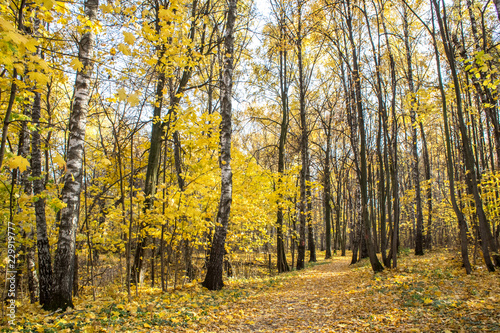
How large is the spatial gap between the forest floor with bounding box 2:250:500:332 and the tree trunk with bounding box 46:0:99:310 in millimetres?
371

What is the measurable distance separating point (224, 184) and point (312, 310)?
333 cm

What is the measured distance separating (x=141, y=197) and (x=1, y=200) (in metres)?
4.11

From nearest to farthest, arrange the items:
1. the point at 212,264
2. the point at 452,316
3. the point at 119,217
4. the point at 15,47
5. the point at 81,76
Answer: the point at 15,47 < the point at 452,316 < the point at 81,76 < the point at 119,217 < the point at 212,264

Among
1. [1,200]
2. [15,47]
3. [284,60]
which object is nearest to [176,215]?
[15,47]

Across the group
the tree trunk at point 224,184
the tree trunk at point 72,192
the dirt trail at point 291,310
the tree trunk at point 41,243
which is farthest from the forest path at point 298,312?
the tree trunk at point 41,243

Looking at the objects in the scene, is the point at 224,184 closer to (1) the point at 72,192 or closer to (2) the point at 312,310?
(1) the point at 72,192

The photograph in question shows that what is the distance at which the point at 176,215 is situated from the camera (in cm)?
555

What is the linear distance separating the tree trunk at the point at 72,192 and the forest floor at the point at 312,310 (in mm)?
371

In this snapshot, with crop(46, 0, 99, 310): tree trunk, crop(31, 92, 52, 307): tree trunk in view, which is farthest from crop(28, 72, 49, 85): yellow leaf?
crop(31, 92, 52, 307): tree trunk

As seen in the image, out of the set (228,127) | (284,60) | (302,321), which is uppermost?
(284,60)

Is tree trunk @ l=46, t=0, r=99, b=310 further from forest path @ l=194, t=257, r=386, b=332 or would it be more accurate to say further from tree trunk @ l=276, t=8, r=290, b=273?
tree trunk @ l=276, t=8, r=290, b=273

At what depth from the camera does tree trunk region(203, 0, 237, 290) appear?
647 cm

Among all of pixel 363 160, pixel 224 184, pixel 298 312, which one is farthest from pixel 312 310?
pixel 363 160

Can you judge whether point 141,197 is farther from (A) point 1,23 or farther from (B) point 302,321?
(A) point 1,23
